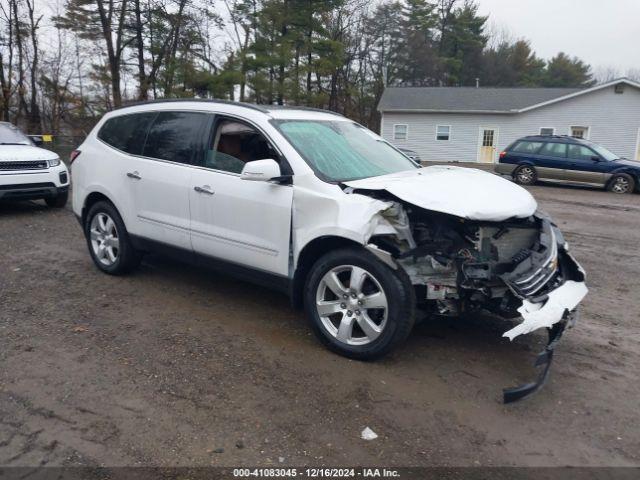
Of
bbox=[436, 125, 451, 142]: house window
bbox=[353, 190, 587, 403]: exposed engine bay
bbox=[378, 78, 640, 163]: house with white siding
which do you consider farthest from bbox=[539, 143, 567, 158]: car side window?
bbox=[353, 190, 587, 403]: exposed engine bay

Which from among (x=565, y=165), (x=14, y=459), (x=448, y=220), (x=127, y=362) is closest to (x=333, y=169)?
(x=448, y=220)

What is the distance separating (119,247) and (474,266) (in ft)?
12.2

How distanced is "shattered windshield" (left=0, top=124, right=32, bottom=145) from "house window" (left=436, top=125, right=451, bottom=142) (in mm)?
23976

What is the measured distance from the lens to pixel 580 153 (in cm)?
1703

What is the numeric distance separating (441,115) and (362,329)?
92.1 feet

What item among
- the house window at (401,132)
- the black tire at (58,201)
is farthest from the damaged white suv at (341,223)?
the house window at (401,132)

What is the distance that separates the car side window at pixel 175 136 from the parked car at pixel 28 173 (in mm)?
5029

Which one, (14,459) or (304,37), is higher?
(304,37)

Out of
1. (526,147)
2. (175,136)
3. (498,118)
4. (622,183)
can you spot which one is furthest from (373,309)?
(498,118)

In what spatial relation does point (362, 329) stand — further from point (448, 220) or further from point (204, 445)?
point (204, 445)

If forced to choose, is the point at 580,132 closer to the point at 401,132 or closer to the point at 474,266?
the point at 401,132

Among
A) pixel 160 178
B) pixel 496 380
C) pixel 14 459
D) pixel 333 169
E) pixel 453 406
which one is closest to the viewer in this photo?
pixel 14 459

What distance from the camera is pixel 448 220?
3.79 meters

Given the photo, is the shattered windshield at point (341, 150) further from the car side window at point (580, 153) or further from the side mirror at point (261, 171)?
the car side window at point (580, 153)
